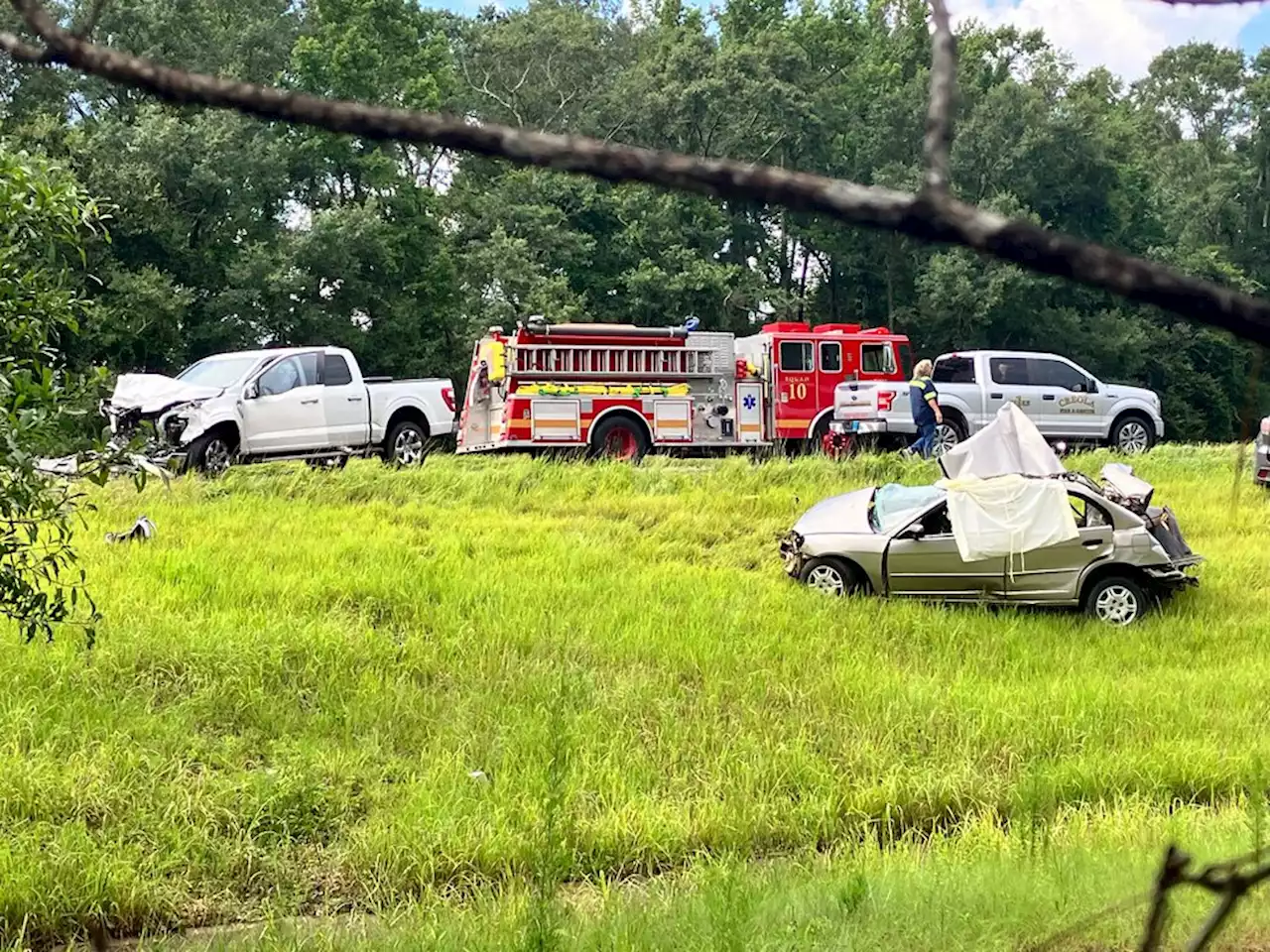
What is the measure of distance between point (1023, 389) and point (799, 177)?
19.4m

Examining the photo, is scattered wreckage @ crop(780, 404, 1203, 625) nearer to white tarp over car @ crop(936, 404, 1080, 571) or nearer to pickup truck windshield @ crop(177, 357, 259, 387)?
white tarp over car @ crop(936, 404, 1080, 571)

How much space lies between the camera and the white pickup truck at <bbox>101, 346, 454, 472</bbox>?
45.7 feet

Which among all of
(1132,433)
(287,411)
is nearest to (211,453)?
(287,411)

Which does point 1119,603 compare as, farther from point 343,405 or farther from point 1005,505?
point 343,405

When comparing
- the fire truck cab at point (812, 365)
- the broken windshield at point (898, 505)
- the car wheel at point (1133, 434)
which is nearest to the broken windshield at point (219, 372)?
the broken windshield at point (898, 505)

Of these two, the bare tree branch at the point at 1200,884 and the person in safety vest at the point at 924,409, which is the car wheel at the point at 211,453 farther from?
the bare tree branch at the point at 1200,884

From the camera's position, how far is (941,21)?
1.00 meters

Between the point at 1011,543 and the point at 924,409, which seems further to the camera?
the point at 924,409

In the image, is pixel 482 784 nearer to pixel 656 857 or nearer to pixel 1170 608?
pixel 656 857

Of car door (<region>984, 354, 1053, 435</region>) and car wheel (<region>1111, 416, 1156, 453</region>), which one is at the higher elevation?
car door (<region>984, 354, 1053, 435</region>)

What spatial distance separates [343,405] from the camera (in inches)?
605

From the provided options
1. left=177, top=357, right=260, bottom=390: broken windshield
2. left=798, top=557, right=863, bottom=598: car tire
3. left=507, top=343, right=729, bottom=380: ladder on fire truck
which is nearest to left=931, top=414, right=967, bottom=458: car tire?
left=507, top=343, right=729, bottom=380: ladder on fire truck

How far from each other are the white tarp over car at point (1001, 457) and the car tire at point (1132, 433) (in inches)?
402

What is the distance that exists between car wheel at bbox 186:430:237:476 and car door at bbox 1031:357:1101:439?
1274 centimetres
